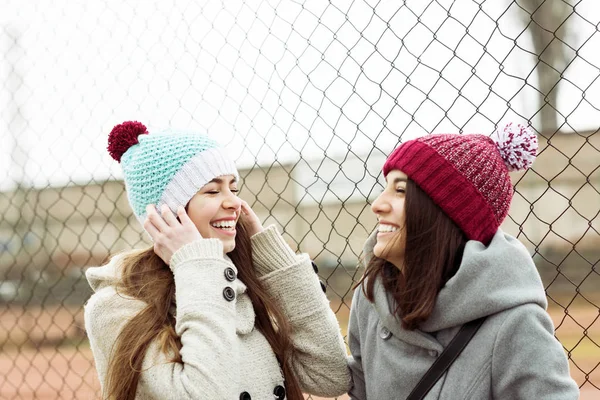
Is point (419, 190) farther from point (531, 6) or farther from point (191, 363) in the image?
point (531, 6)

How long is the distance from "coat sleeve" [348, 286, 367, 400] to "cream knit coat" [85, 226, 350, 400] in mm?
35

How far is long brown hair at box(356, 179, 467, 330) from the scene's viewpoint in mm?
1614

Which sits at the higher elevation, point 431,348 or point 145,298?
point 431,348

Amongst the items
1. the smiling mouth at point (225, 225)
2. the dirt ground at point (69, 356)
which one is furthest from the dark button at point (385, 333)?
the dirt ground at point (69, 356)

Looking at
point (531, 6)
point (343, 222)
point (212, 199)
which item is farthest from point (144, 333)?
point (343, 222)

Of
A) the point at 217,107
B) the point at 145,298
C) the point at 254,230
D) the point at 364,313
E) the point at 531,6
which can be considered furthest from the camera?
the point at 531,6

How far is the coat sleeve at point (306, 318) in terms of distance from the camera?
1.86 m

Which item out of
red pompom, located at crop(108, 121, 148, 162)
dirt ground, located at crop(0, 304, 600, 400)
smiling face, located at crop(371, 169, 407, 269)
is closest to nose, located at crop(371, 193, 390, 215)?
smiling face, located at crop(371, 169, 407, 269)

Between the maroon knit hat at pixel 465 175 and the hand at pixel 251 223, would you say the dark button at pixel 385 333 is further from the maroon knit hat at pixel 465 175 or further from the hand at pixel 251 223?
the hand at pixel 251 223

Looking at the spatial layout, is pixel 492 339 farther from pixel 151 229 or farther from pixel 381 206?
pixel 151 229

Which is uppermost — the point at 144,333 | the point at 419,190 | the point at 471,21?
the point at 471,21

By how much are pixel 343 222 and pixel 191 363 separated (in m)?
7.30

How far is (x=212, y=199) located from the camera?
5.83ft

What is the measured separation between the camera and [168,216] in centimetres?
174
